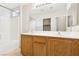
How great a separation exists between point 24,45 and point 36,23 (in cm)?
43

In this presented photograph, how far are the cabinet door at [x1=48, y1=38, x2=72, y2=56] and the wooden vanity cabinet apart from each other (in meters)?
0.10

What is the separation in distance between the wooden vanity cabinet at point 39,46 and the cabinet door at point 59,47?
0.10 meters

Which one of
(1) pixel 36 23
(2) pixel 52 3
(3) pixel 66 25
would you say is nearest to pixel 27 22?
(1) pixel 36 23

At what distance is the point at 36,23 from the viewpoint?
78.0 inches

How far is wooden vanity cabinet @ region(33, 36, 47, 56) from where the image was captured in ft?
6.52

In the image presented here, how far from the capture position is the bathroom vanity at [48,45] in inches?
71.1

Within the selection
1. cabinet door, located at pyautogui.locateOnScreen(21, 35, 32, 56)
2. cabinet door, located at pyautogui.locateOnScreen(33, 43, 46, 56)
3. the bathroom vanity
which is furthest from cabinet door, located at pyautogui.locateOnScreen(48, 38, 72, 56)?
cabinet door, located at pyautogui.locateOnScreen(21, 35, 32, 56)

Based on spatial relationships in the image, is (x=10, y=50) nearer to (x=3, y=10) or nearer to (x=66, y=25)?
(x=3, y=10)

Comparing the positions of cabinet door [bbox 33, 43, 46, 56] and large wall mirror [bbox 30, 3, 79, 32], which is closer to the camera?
large wall mirror [bbox 30, 3, 79, 32]

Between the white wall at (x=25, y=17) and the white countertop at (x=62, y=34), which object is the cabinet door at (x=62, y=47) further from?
the white wall at (x=25, y=17)

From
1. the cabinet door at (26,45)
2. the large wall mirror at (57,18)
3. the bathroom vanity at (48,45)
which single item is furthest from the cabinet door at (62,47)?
the cabinet door at (26,45)

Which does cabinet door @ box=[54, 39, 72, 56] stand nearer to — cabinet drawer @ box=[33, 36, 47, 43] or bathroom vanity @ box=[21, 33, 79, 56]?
bathroom vanity @ box=[21, 33, 79, 56]

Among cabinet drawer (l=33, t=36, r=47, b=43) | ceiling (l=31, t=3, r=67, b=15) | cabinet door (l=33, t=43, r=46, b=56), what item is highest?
ceiling (l=31, t=3, r=67, b=15)

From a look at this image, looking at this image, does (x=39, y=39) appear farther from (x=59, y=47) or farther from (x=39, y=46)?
(x=59, y=47)
